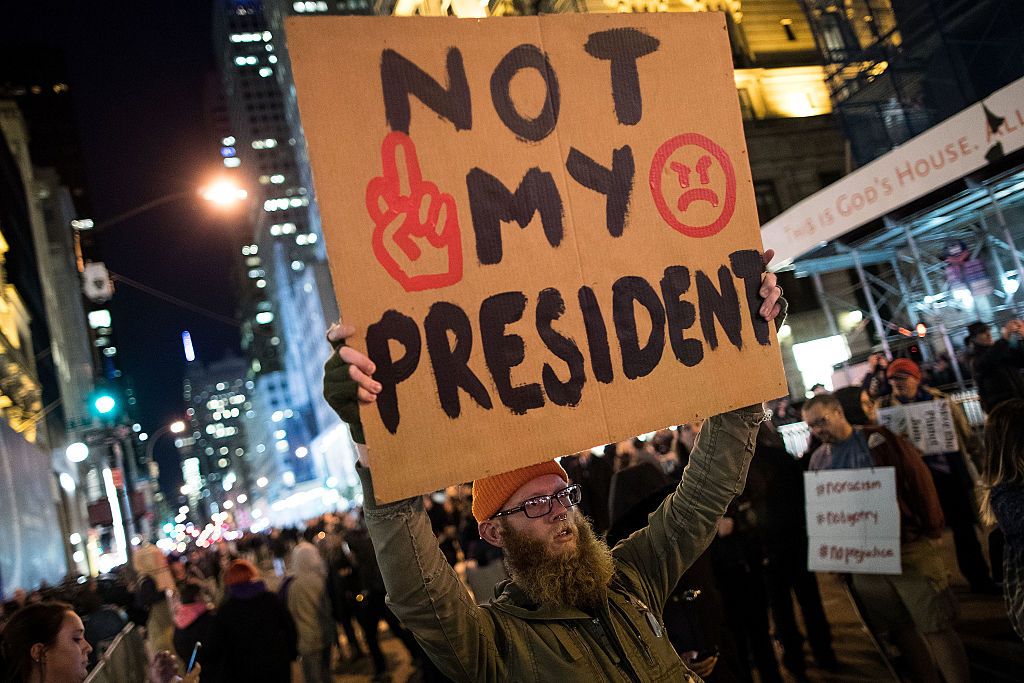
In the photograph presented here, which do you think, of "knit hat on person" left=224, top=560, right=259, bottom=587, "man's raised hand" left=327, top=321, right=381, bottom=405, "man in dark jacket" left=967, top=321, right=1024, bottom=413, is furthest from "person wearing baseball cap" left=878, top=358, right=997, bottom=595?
"man's raised hand" left=327, top=321, right=381, bottom=405

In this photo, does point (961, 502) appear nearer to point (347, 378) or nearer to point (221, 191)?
point (347, 378)

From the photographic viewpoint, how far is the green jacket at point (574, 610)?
7.36ft

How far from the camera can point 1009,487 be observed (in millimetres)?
3723

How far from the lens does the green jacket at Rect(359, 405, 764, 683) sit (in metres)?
2.24

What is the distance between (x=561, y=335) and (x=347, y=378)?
2.39ft

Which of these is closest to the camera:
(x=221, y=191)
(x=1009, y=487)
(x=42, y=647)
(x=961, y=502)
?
(x=42, y=647)

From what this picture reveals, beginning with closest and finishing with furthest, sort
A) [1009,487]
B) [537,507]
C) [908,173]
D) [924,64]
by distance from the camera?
[537,507]
[1009,487]
[908,173]
[924,64]

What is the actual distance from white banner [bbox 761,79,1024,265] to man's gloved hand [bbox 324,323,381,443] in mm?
11908

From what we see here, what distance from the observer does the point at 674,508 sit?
2912 mm

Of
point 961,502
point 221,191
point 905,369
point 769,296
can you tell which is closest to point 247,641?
point 769,296

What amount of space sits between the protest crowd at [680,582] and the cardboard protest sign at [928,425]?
0.80ft

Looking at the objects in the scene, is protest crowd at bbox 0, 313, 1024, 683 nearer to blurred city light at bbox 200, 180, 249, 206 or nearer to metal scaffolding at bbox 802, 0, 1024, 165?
blurred city light at bbox 200, 180, 249, 206

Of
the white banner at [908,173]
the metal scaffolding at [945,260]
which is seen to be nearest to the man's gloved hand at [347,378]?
the white banner at [908,173]

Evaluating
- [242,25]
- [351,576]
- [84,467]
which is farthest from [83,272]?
[242,25]
